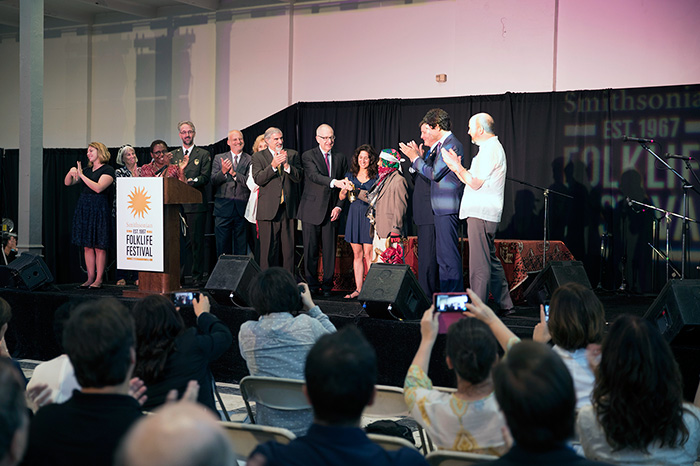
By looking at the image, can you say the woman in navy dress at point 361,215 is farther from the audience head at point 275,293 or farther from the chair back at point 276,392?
the chair back at point 276,392

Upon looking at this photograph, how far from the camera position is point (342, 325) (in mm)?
5066

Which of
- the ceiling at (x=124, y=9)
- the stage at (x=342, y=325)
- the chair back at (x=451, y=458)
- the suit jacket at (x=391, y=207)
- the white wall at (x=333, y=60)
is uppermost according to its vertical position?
the ceiling at (x=124, y=9)

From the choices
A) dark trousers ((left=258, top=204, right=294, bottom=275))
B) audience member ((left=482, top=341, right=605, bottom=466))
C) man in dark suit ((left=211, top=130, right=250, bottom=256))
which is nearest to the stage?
dark trousers ((left=258, top=204, right=294, bottom=275))

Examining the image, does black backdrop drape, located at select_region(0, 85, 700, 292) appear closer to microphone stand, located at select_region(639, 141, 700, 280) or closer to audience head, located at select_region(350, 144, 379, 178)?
microphone stand, located at select_region(639, 141, 700, 280)

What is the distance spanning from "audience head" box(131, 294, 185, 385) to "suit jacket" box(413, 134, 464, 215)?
3.05 meters

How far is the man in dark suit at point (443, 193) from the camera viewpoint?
5348 mm

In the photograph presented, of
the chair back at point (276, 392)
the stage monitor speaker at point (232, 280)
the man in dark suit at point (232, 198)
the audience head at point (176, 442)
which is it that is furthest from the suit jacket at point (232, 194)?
the audience head at point (176, 442)

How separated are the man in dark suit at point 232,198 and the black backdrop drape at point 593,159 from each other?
198 centimetres

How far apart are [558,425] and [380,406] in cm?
157

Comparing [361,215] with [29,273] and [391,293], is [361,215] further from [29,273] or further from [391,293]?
[29,273]

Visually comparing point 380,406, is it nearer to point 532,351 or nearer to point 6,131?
point 532,351

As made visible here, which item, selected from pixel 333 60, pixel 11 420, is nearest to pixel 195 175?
pixel 333 60

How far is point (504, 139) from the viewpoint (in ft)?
26.7

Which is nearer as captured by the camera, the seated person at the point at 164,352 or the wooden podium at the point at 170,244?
the seated person at the point at 164,352
